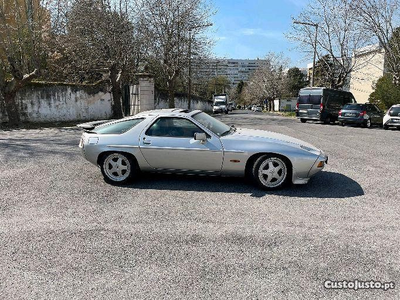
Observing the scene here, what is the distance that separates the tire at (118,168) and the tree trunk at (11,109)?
43.3 ft

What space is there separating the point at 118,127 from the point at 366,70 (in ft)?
143

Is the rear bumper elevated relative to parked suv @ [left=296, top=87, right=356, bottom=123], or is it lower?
lower

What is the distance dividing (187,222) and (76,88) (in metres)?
17.9

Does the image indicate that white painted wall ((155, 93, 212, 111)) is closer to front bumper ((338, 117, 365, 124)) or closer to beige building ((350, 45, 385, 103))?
front bumper ((338, 117, 365, 124))

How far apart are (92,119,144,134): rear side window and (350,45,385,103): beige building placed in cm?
2686

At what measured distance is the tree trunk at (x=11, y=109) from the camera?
51.5 feet

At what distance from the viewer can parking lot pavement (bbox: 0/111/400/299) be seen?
259cm

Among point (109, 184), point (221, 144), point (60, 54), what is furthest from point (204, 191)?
point (60, 54)

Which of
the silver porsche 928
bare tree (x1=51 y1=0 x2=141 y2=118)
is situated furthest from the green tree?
the silver porsche 928

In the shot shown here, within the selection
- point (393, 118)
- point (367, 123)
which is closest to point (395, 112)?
point (393, 118)

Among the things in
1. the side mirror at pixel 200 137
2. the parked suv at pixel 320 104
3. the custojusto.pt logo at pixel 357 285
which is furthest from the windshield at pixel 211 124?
the parked suv at pixel 320 104

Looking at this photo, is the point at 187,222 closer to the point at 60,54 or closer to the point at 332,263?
the point at 332,263

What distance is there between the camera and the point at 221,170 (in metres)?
5.10

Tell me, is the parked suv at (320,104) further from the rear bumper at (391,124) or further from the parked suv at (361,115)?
the rear bumper at (391,124)
